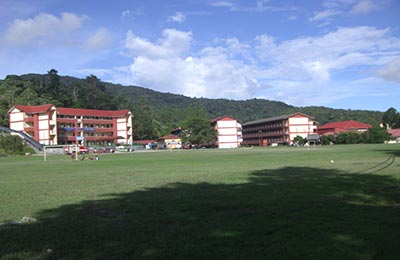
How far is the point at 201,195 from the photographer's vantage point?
13648mm

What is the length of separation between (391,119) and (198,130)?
9580cm

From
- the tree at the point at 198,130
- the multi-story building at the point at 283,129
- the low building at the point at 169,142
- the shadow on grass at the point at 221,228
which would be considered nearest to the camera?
the shadow on grass at the point at 221,228

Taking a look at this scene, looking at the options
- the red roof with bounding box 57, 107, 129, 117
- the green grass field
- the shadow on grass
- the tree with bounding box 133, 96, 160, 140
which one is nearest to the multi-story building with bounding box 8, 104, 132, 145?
the red roof with bounding box 57, 107, 129, 117

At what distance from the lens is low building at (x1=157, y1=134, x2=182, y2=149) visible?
153m

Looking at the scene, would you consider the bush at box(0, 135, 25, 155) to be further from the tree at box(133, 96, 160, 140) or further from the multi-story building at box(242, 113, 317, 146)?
the multi-story building at box(242, 113, 317, 146)

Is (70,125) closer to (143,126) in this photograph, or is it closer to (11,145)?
(11,145)

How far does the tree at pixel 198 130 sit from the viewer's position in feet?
474

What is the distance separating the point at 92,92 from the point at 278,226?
165072 millimetres

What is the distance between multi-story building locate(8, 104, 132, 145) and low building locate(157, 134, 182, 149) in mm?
13909

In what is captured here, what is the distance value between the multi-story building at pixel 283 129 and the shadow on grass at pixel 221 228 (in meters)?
138

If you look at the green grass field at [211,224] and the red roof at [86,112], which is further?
the red roof at [86,112]

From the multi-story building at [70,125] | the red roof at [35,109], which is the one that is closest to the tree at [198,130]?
the multi-story building at [70,125]

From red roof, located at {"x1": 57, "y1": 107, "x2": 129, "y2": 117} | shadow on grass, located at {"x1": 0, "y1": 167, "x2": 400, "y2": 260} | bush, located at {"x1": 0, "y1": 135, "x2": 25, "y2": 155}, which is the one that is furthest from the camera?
red roof, located at {"x1": 57, "y1": 107, "x2": 129, "y2": 117}

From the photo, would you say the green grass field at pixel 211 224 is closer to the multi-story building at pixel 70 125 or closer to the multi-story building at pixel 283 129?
the multi-story building at pixel 70 125
